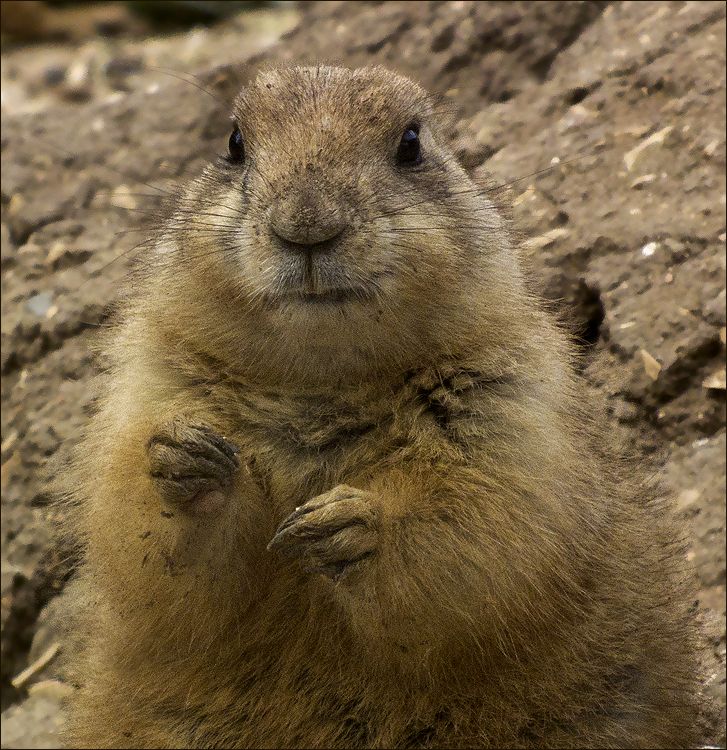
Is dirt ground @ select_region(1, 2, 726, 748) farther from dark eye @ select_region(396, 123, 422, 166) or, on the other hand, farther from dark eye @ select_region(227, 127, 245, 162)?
dark eye @ select_region(227, 127, 245, 162)

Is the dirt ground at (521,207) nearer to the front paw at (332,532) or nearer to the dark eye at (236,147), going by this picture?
the dark eye at (236,147)

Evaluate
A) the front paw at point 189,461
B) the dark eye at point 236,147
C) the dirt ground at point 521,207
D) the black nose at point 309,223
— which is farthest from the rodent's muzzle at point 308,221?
the dirt ground at point 521,207

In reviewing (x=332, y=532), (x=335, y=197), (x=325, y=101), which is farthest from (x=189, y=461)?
(x=325, y=101)

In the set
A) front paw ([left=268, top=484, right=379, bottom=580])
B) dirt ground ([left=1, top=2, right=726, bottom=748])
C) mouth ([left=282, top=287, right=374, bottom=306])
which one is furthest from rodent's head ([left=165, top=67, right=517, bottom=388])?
dirt ground ([left=1, top=2, right=726, bottom=748])

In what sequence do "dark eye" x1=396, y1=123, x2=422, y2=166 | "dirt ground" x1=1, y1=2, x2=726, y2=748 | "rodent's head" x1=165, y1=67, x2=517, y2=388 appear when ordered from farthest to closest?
"dirt ground" x1=1, y1=2, x2=726, y2=748 < "dark eye" x1=396, y1=123, x2=422, y2=166 < "rodent's head" x1=165, y1=67, x2=517, y2=388

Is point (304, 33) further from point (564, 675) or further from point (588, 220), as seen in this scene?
point (564, 675)

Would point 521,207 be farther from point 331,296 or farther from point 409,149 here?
Answer: point 331,296
